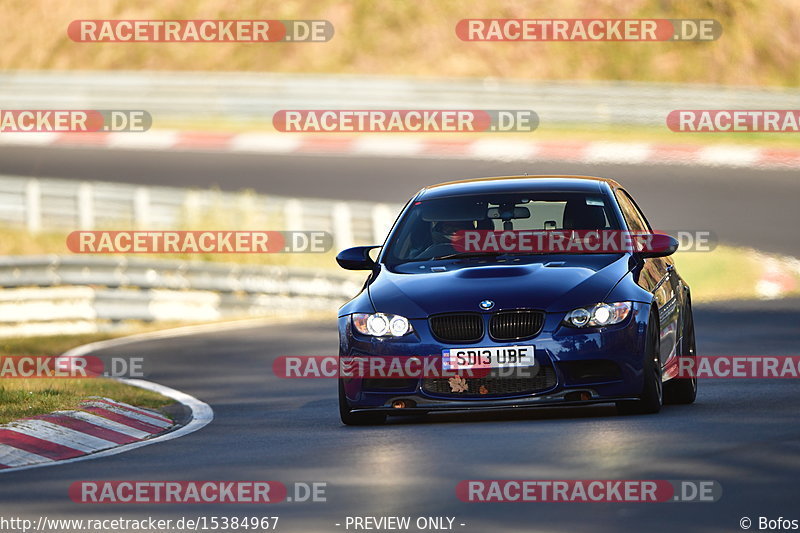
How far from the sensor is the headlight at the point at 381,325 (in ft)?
34.1

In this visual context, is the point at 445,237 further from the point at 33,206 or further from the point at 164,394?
the point at 33,206

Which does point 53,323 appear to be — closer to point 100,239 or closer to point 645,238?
point 100,239

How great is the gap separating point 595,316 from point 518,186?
1773 mm

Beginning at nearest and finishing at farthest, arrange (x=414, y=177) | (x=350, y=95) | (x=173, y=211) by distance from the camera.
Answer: (x=173, y=211) → (x=414, y=177) → (x=350, y=95)

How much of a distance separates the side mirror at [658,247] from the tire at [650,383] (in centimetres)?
56

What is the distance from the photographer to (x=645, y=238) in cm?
1134

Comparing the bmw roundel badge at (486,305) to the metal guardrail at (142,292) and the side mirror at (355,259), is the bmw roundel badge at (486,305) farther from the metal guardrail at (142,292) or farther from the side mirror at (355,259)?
the metal guardrail at (142,292)

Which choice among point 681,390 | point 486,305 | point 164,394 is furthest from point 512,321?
point 164,394

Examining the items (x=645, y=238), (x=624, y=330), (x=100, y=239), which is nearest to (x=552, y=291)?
(x=624, y=330)

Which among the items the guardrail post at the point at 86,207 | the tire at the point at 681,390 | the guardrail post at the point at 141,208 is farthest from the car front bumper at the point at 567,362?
the guardrail post at the point at 86,207

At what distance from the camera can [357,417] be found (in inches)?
429

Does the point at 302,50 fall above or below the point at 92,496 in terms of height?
above

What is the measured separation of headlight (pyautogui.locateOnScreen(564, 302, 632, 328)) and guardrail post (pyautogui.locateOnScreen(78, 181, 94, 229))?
1869 cm

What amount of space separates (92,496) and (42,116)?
100ft
